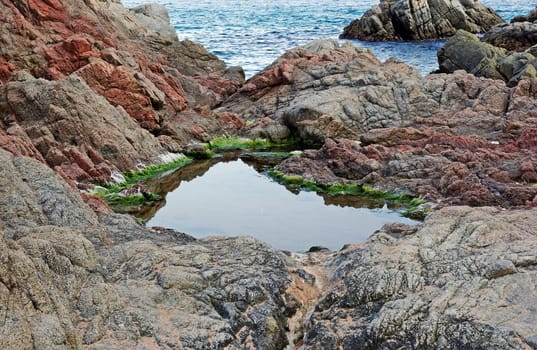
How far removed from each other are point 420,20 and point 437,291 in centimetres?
6073

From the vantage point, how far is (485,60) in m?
41.2

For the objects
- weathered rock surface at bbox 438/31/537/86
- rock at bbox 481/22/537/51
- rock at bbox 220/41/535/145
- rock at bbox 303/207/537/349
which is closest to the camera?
rock at bbox 303/207/537/349

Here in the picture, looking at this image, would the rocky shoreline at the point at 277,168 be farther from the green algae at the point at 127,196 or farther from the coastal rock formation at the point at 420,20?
the coastal rock formation at the point at 420,20

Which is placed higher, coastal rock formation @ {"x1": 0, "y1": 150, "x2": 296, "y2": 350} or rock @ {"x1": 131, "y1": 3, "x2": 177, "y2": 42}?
coastal rock formation @ {"x1": 0, "y1": 150, "x2": 296, "y2": 350}

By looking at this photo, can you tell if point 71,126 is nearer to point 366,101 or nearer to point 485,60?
point 366,101

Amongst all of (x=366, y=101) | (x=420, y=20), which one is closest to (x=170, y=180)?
(x=366, y=101)

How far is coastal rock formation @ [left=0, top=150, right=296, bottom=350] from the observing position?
9953 millimetres

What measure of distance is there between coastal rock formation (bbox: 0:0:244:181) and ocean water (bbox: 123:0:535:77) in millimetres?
13886

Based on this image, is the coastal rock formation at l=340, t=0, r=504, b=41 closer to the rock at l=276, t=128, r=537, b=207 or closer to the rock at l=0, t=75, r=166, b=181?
the rock at l=276, t=128, r=537, b=207

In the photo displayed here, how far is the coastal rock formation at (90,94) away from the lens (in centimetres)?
2625

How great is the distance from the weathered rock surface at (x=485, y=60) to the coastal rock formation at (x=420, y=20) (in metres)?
21.9

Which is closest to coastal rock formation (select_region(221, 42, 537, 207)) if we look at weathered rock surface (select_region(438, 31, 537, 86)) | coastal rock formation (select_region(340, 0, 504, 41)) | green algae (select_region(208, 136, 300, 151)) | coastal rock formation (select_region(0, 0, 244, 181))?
green algae (select_region(208, 136, 300, 151))

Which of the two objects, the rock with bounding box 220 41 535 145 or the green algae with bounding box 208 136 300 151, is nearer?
the rock with bounding box 220 41 535 145

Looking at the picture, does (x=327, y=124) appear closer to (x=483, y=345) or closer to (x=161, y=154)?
(x=161, y=154)
